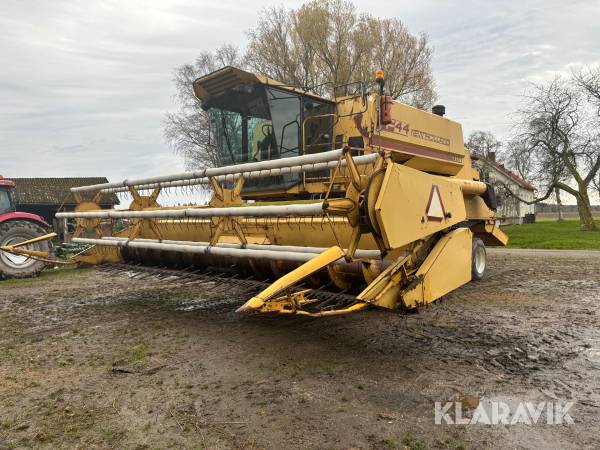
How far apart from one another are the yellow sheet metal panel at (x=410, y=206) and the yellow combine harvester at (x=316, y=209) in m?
0.01

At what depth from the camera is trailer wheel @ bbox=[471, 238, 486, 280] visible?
6969mm

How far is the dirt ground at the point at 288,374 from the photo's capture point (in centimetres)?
240

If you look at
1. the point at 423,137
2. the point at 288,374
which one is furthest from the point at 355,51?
the point at 288,374

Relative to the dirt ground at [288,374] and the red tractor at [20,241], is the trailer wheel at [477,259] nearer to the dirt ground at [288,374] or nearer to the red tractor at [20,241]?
the dirt ground at [288,374]

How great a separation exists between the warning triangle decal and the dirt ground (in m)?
1.10

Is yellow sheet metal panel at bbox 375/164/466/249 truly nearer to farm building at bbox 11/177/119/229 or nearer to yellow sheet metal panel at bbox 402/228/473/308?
yellow sheet metal panel at bbox 402/228/473/308

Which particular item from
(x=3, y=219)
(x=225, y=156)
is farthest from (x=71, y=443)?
(x=3, y=219)

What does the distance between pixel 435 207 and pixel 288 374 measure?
178cm

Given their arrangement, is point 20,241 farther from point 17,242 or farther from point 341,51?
point 341,51

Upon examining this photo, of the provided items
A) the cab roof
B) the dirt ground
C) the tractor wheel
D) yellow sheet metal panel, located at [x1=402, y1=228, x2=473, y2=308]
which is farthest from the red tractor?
yellow sheet metal panel, located at [x1=402, y1=228, x2=473, y2=308]

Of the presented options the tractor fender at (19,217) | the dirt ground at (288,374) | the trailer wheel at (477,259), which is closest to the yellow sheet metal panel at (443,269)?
the dirt ground at (288,374)

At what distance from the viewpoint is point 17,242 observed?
29.4 ft

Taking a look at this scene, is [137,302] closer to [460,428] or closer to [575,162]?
[460,428]

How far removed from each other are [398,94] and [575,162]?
9.36 meters
